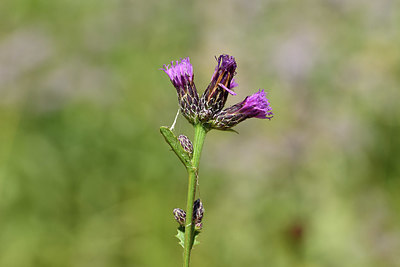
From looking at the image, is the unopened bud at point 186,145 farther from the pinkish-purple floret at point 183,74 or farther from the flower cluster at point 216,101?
the pinkish-purple floret at point 183,74

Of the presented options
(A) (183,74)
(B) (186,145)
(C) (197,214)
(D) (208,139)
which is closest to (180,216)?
(C) (197,214)

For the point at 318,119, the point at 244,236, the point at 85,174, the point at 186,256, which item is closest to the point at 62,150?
the point at 85,174

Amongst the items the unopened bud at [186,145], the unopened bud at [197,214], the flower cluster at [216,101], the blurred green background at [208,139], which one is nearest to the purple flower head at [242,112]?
the flower cluster at [216,101]

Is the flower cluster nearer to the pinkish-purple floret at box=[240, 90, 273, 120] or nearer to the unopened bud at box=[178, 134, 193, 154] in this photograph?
the pinkish-purple floret at box=[240, 90, 273, 120]

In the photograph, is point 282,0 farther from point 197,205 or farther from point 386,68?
point 197,205

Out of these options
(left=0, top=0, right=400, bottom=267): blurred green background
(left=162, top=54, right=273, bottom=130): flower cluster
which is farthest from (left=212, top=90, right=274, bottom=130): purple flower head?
(left=0, top=0, right=400, bottom=267): blurred green background

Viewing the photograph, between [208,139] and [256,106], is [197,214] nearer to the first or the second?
[256,106]
